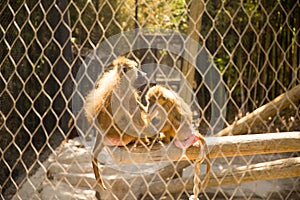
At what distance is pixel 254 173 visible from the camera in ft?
6.42

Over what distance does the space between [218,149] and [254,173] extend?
1.59 feet

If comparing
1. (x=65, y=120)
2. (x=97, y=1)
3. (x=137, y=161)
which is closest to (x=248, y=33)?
(x=97, y=1)

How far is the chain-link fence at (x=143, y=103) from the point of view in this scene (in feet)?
5.39

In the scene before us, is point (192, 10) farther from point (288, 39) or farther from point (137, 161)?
point (288, 39)

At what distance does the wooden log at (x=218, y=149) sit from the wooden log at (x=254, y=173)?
232mm

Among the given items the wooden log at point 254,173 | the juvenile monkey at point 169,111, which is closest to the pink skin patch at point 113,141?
the juvenile monkey at point 169,111

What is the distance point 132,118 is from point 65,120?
1.98 m

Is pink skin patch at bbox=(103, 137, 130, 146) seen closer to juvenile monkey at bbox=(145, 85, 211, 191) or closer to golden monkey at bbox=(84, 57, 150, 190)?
golden monkey at bbox=(84, 57, 150, 190)

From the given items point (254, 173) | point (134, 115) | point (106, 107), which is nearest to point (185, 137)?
point (134, 115)

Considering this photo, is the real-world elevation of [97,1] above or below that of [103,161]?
above

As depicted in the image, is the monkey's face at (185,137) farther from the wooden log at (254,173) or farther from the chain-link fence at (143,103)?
the wooden log at (254,173)

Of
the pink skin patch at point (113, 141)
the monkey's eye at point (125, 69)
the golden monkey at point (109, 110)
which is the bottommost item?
the pink skin patch at point (113, 141)

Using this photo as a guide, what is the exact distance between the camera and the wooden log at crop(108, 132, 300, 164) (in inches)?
59.4

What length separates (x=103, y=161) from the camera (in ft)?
9.10
